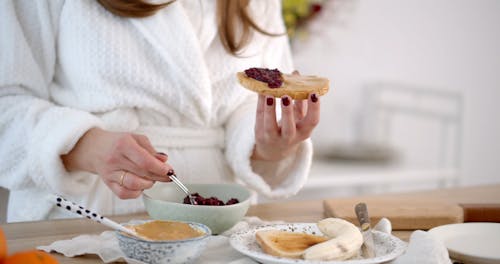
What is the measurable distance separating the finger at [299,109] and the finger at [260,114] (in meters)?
0.07

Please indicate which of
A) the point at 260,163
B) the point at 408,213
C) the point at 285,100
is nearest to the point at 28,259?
the point at 285,100

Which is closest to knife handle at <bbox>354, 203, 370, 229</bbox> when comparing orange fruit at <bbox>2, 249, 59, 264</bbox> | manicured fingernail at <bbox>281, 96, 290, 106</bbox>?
manicured fingernail at <bbox>281, 96, 290, 106</bbox>

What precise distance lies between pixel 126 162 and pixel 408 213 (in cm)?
46

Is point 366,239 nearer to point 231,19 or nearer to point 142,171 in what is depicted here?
point 142,171

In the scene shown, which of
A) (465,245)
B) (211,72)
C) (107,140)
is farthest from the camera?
(211,72)

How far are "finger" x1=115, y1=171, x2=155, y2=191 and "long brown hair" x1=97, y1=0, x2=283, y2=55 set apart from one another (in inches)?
14.0

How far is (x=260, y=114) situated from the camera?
1.07m

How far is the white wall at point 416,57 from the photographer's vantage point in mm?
2980

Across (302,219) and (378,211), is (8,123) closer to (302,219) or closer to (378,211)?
(302,219)

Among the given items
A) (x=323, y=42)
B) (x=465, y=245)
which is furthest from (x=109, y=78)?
(x=323, y=42)

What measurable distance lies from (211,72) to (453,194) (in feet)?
1.91

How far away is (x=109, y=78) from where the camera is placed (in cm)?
115

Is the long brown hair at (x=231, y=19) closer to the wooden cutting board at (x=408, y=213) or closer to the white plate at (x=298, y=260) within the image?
the wooden cutting board at (x=408, y=213)

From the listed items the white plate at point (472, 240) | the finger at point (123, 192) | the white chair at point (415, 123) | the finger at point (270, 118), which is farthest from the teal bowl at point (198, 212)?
the white chair at point (415, 123)
